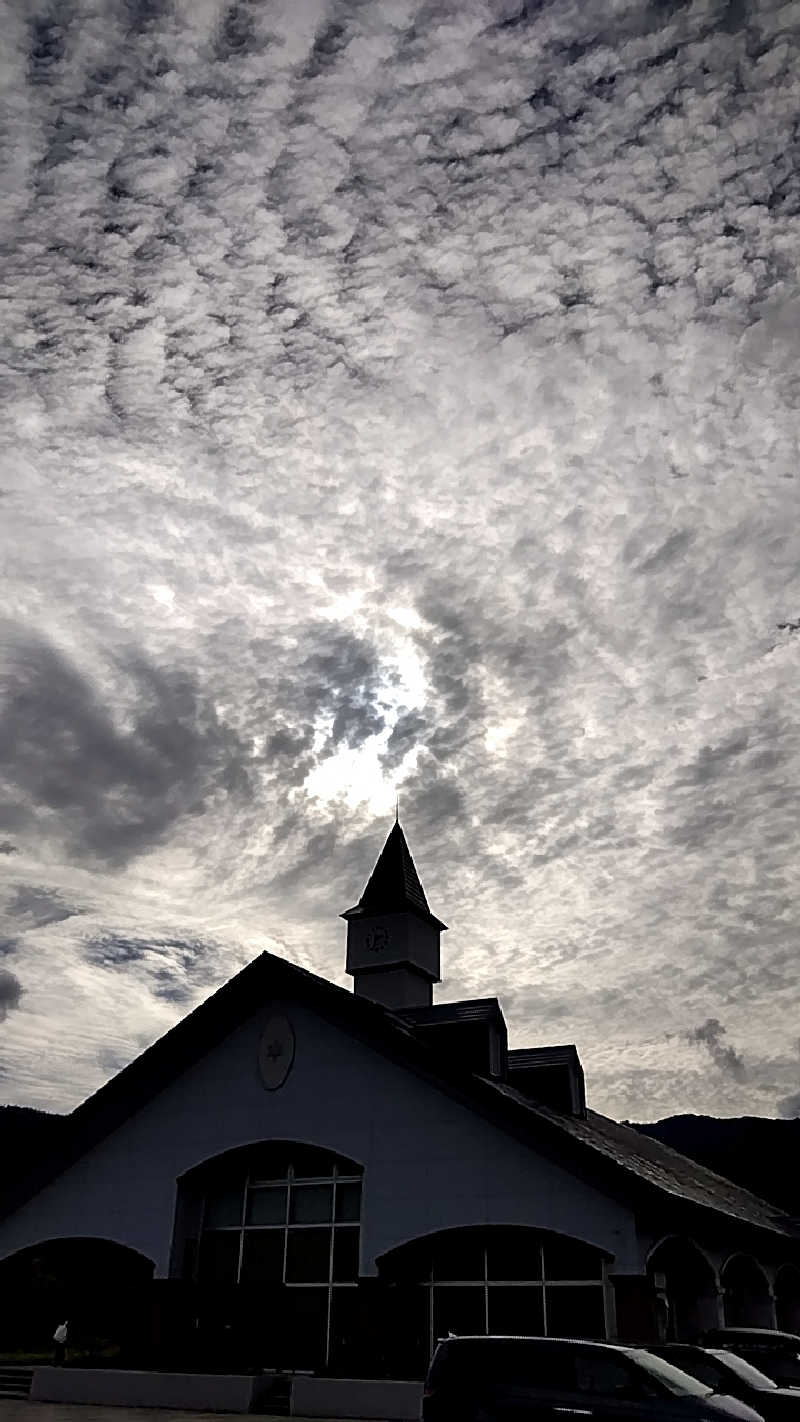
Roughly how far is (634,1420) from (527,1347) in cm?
158

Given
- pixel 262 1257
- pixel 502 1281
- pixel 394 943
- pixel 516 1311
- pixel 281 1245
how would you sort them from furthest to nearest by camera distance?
pixel 394 943 → pixel 262 1257 → pixel 281 1245 → pixel 502 1281 → pixel 516 1311

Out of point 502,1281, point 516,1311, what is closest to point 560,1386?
point 516,1311

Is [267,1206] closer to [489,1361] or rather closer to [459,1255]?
[459,1255]

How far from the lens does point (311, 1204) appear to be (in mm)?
23969

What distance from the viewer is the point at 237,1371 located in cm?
2191

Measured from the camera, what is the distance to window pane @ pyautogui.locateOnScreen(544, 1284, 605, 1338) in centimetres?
2028

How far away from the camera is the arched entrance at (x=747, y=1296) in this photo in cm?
2589

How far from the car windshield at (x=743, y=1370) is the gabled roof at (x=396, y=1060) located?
5.25 m

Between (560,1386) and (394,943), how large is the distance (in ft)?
79.4

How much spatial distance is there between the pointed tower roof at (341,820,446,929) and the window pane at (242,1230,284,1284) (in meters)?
13.2

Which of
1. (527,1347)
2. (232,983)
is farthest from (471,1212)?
(527,1347)

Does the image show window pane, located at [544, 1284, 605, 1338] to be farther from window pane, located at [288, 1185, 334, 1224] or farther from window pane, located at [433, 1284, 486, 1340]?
window pane, located at [288, 1185, 334, 1224]

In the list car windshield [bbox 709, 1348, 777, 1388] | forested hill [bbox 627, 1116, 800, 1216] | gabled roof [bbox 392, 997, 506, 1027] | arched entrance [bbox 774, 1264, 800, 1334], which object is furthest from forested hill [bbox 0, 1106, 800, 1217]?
car windshield [bbox 709, 1348, 777, 1388]

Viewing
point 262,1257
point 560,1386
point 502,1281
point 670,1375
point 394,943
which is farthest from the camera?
point 394,943
